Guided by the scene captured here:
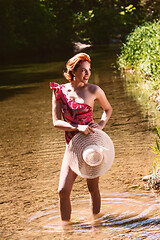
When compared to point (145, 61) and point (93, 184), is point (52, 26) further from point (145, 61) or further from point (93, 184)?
point (93, 184)

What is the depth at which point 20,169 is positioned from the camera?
20.5ft

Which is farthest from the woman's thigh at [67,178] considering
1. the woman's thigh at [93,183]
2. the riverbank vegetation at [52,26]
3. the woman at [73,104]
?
the riverbank vegetation at [52,26]

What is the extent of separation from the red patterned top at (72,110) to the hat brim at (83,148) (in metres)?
0.11

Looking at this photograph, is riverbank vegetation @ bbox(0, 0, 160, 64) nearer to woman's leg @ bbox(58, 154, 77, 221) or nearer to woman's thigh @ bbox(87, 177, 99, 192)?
woman's thigh @ bbox(87, 177, 99, 192)

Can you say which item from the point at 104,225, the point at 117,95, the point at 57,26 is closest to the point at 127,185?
the point at 104,225

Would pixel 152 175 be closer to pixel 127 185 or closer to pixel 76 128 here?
pixel 127 185

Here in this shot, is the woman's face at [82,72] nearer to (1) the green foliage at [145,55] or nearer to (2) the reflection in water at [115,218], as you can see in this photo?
(2) the reflection in water at [115,218]

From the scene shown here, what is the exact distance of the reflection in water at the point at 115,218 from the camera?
13.4 feet

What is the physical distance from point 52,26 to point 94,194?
37.4 metres

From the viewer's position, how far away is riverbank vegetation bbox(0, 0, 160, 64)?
36.8m

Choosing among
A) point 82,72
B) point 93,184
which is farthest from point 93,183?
point 82,72

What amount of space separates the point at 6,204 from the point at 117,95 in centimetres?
743

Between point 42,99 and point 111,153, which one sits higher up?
point 111,153

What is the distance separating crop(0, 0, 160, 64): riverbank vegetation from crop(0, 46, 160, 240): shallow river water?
2336 centimetres
